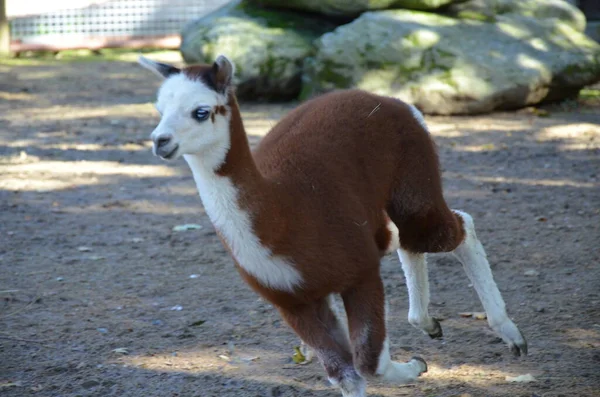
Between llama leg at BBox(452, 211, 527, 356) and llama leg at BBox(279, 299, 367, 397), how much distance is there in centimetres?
89

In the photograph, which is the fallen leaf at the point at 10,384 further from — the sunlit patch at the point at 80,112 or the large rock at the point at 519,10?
the large rock at the point at 519,10

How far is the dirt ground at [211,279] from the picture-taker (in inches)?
158

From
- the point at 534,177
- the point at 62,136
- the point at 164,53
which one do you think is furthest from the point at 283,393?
the point at 164,53

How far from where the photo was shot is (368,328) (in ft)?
11.2

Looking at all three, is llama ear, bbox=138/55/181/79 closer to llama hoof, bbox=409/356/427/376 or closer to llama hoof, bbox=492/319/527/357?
llama hoof, bbox=409/356/427/376

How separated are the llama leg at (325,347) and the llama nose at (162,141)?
0.84 meters

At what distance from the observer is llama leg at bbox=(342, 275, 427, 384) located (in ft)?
11.2

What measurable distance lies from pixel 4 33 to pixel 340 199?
1183cm

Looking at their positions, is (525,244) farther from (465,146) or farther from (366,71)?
(366,71)

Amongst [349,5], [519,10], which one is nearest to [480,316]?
[349,5]

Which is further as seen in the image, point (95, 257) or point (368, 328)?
point (95, 257)

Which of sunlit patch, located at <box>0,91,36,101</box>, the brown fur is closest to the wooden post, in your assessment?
sunlit patch, located at <box>0,91,36,101</box>

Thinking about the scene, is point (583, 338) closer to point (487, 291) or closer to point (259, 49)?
point (487, 291)

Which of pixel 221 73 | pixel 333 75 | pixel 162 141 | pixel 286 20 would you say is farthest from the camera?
pixel 286 20
